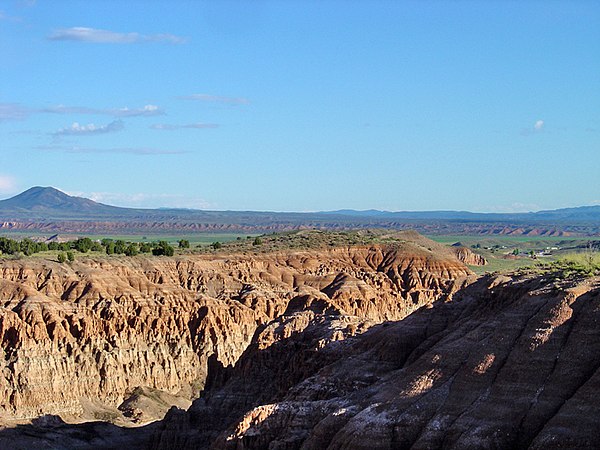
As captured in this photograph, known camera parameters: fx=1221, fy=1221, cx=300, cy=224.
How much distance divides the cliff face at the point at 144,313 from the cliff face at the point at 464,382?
84.4ft

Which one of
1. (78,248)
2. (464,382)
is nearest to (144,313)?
(78,248)

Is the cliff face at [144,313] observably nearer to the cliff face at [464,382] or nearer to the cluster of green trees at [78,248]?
the cluster of green trees at [78,248]

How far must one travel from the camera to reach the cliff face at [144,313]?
422ft

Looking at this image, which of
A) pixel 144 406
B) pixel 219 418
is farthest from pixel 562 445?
pixel 144 406

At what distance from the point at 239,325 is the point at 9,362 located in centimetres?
2828

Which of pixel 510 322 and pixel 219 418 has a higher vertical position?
pixel 510 322

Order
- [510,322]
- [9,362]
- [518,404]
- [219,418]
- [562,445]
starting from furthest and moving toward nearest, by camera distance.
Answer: [9,362]
[219,418]
[510,322]
[518,404]
[562,445]

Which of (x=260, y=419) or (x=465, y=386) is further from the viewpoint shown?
(x=260, y=419)

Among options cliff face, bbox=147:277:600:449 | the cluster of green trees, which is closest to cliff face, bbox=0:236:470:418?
the cluster of green trees

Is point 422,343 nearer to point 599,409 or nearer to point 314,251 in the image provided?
point 599,409

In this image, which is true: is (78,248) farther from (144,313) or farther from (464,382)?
(464,382)

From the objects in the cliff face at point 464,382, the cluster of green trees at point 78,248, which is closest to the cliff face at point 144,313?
the cluster of green trees at point 78,248

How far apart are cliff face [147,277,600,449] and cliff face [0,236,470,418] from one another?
2573 centimetres

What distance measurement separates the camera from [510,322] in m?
68.8
